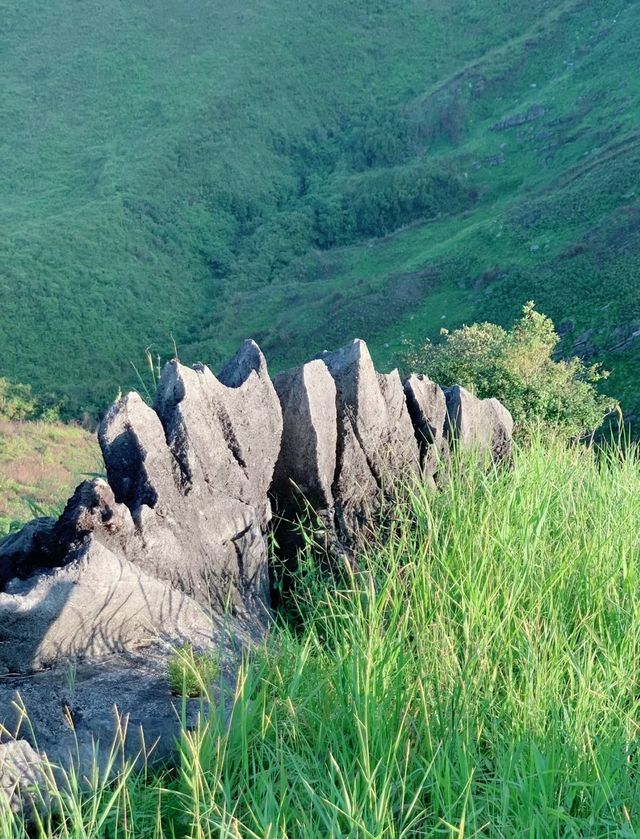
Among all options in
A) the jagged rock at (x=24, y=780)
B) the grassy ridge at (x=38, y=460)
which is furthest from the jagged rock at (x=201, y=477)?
the grassy ridge at (x=38, y=460)

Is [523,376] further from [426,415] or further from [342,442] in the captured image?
[342,442]

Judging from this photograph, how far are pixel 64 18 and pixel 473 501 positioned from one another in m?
119

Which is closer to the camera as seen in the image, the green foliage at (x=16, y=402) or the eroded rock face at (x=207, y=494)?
the eroded rock face at (x=207, y=494)

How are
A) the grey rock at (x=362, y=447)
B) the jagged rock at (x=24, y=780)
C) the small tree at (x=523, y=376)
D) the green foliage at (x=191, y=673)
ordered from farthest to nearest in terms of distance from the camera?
the small tree at (x=523, y=376) → the grey rock at (x=362, y=447) → the green foliage at (x=191, y=673) → the jagged rock at (x=24, y=780)

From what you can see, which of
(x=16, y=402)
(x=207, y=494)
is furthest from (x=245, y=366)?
(x=16, y=402)

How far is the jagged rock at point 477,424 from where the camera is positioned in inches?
249

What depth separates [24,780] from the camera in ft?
10.1

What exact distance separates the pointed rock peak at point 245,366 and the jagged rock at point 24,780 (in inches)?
102

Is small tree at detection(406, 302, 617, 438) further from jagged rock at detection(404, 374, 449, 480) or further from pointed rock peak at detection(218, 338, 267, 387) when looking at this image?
pointed rock peak at detection(218, 338, 267, 387)

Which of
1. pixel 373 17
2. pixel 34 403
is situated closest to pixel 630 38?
pixel 373 17

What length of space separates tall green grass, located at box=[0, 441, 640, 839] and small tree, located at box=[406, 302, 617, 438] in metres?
9.87

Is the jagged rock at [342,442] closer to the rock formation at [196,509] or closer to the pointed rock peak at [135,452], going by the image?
the rock formation at [196,509]

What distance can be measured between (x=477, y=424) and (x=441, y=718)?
11.3 ft

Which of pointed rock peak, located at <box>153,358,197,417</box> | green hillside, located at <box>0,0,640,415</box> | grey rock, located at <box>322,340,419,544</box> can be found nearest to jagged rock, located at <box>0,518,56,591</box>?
pointed rock peak, located at <box>153,358,197,417</box>
